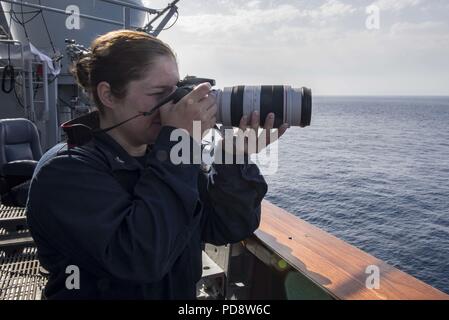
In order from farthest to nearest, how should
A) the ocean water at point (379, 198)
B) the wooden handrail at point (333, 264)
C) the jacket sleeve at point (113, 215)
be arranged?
the ocean water at point (379, 198) → the wooden handrail at point (333, 264) → the jacket sleeve at point (113, 215)

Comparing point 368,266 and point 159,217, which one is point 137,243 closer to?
point 159,217

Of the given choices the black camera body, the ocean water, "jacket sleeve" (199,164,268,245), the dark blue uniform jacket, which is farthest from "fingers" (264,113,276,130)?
the ocean water

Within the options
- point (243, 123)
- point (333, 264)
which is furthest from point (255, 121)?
point (333, 264)

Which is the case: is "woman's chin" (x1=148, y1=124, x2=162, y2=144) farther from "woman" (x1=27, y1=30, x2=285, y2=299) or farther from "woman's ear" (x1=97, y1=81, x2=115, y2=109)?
"woman's ear" (x1=97, y1=81, x2=115, y2=109)

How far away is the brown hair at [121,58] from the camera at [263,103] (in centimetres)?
21

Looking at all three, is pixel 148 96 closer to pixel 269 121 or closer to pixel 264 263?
pixel 269 121

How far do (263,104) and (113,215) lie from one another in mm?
656

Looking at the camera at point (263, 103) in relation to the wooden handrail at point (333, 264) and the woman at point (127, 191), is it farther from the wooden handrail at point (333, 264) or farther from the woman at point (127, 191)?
the wooden handrail at point (333, 264)

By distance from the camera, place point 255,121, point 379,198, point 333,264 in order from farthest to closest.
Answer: point 379,198, point 333,264, point 255,121

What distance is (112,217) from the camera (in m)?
0.99

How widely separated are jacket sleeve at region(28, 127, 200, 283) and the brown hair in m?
0.25

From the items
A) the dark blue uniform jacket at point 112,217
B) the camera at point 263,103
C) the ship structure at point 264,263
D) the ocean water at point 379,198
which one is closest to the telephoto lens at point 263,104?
the camera at point 263,103

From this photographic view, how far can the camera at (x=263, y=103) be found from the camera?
4.51ft
